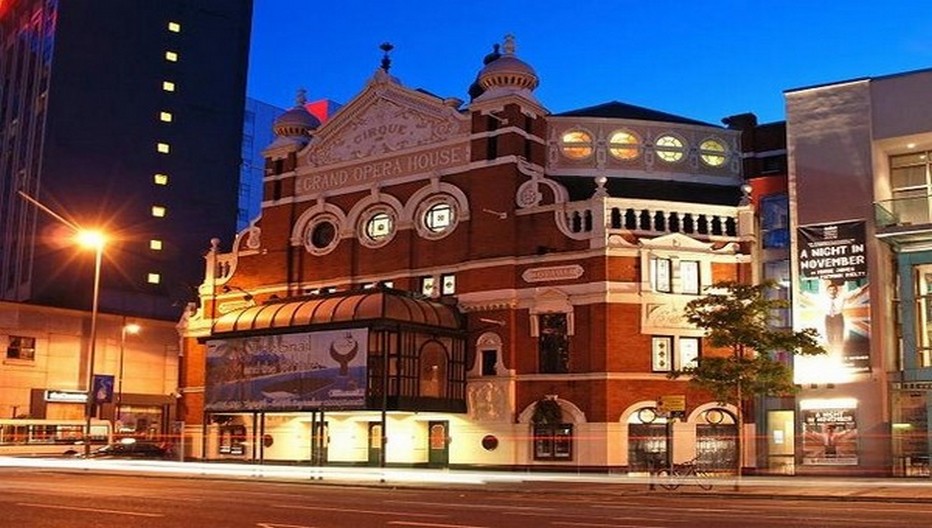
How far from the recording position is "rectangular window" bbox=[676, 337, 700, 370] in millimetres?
42125

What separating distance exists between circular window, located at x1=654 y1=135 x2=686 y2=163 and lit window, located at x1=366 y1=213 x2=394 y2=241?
42.4 ft

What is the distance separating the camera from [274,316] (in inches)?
1853

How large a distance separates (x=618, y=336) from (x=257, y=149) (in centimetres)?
9592

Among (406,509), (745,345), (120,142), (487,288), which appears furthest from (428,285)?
(120,142)

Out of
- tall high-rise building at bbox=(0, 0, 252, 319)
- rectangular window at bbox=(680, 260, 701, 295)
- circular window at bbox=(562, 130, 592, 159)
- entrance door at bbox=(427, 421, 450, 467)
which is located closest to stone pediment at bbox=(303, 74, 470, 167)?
circular window at bbox=(562, 130, 592, 159)

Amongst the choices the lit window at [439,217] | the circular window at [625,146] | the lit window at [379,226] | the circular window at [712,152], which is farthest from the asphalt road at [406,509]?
the circular window at [712,152]

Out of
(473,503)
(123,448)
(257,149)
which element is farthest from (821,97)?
(257,149)

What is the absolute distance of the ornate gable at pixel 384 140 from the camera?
4816cm

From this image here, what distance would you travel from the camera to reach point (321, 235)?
171ft

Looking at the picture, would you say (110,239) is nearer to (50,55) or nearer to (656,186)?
(50,55)

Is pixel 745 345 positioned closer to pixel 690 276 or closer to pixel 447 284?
pixel 690 276

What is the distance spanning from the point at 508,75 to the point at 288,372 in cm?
1638

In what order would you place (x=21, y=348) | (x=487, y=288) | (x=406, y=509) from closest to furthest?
(x=406, y=509)
(x=487, y=288)
(x=21, y=348)

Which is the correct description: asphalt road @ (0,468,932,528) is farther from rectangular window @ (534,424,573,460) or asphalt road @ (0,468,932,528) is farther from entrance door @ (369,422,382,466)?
entrance door @ (369,422,382,466)
